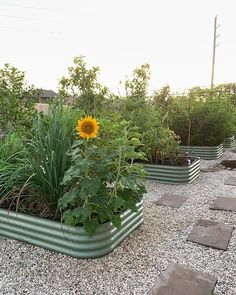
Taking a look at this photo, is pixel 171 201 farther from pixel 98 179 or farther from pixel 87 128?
pixel 87 128

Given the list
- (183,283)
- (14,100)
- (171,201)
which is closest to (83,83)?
(14,100)

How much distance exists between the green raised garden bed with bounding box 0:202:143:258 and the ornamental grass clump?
0.31 ft

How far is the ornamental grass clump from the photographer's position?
1.85 meters

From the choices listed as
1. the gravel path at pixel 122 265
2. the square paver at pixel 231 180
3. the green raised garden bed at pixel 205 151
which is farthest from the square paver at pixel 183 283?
the green raised garden bed at pixel 205 151

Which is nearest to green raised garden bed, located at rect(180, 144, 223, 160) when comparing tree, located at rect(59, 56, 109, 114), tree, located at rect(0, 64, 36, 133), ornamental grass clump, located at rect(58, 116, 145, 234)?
tree, located at rect(59, 56, 109, 114)

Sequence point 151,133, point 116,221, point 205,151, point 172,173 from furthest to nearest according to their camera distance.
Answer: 1. point 205,151
2. point 151,133
3. point 172,173
4. point 116,221

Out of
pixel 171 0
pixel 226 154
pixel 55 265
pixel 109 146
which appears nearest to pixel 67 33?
pixel 171 0

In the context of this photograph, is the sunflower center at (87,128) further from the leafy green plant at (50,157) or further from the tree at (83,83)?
the tree at (83,83)

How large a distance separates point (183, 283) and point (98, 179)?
0.87 meters

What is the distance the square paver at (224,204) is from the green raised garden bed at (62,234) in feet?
4.35

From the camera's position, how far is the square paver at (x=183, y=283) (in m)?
1.67

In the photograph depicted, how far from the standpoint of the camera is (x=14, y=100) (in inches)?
143

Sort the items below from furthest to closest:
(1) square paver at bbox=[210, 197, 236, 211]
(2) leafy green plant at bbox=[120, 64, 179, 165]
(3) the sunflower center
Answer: (2) leafy green plant at bbox=[120, 64, 179, 165] → (1) square paver at bbox=[210, 197, 236, 211] → (3) the sunflower center

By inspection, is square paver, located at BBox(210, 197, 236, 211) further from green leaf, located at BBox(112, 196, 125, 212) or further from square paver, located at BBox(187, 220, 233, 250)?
green leaf, located at BBox(112, 196, 125, 212)
